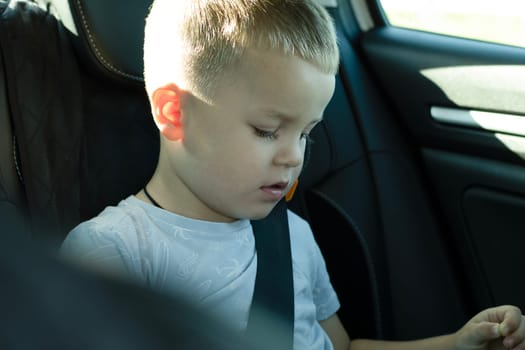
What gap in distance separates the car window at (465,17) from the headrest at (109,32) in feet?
2.53

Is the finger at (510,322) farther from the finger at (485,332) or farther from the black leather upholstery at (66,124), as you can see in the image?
the black leather upholstery at (66,124)

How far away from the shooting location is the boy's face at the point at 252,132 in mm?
1268

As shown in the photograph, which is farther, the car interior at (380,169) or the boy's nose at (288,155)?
the car interior at (380,169)

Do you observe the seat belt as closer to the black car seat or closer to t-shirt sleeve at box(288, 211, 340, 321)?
t-shirt sleeve at box(288, 211, 340, 321)

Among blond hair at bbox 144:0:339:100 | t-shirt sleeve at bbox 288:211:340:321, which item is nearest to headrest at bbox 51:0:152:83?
blond hair at bbox 144:0:339:100

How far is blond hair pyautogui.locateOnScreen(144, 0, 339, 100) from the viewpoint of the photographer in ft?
4.17

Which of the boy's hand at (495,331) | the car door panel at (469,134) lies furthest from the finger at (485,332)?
the car door panel at (469,134)

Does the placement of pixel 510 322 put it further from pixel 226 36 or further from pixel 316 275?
pixel 226 36

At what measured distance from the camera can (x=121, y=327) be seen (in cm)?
40

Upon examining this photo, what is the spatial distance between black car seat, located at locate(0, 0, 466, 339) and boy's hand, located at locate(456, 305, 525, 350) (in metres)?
0.46

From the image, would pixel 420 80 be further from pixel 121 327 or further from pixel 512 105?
pixel 121 327

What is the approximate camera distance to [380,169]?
1.91 metres

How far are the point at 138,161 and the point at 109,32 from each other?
0.79ft

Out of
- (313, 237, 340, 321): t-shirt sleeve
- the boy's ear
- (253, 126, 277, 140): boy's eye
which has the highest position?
the boy's ear
